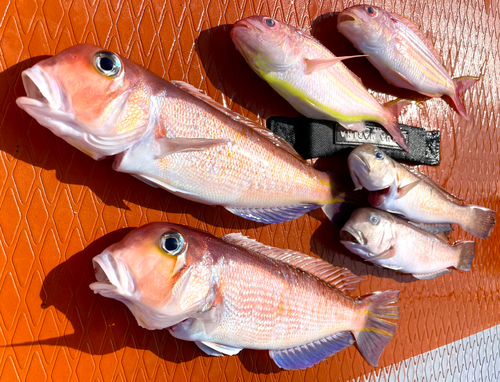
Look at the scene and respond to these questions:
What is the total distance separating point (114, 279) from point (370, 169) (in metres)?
1.01

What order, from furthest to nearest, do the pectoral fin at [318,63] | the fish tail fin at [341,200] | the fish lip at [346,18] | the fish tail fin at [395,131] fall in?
the fish tail fin at [395,131] < the fish lip at [346,18] < the fish tail fin at [341,200] < the pectoral fin at [318,63]

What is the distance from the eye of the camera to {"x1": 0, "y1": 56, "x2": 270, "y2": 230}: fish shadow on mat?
3.51 feet

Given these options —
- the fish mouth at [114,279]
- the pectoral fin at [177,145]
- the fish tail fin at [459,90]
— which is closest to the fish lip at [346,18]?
the fish tail fin at [459,90]

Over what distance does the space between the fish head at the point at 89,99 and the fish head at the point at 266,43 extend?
17.3 inches

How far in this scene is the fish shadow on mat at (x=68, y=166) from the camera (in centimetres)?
107

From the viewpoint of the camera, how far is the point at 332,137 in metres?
1.59

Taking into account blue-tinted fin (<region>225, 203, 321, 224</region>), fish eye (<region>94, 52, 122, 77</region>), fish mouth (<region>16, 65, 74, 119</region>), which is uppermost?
fish eye (<region>94, 52, 122, 77</region>)

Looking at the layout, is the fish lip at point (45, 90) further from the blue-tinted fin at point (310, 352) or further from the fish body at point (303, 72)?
the blue-tinted fin at point (310, 352)

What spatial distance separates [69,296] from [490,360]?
94.5 inches

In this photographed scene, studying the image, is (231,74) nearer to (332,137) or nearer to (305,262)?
(332,137)

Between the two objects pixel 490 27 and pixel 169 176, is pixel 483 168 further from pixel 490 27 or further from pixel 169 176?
pixel 169 176

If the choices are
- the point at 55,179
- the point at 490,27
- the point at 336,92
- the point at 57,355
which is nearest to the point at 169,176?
the point at 55,179

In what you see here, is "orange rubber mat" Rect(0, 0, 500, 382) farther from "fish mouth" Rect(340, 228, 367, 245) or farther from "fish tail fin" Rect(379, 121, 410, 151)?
"fish tail fin" Rect(379, 121, 410, 151)

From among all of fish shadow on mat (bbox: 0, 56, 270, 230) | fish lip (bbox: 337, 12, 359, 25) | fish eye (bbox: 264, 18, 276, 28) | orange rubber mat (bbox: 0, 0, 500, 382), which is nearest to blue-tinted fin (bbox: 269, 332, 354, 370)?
orange rubber mat (bbox: 0, 0, 500, 382)
